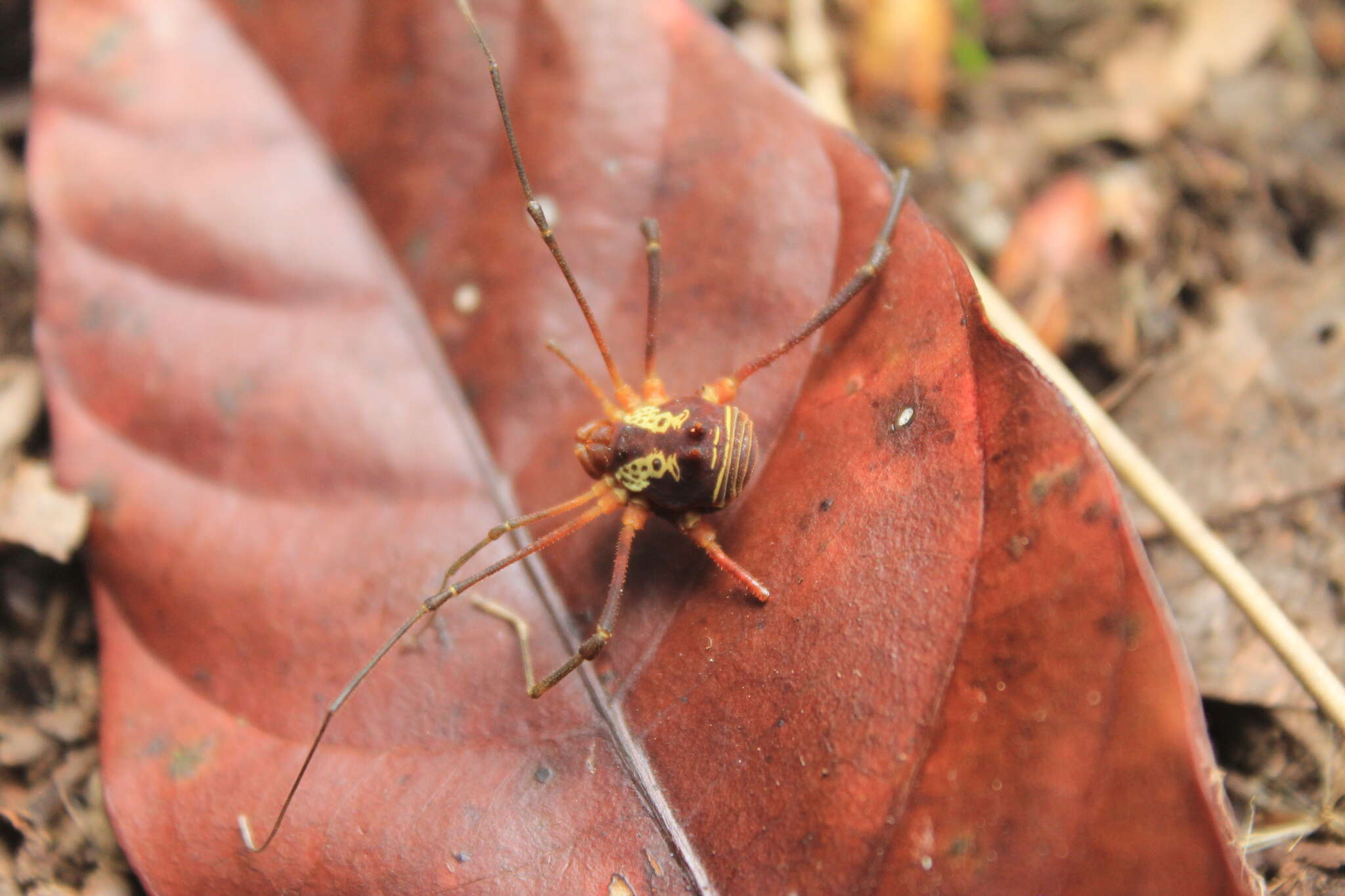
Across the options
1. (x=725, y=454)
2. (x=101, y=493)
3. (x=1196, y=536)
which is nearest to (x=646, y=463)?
(x=725, y=454)

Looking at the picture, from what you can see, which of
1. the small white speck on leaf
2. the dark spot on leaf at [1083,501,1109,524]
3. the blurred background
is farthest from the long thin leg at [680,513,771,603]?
the blurred background

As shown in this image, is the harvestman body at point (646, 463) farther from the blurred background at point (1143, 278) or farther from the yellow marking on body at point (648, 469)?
the blurred background at point (1143, 278)

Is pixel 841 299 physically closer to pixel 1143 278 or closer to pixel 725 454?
pixel 725 454

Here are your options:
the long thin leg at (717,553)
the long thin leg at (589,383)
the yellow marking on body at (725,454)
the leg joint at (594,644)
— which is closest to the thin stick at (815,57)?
the long thin leg at (589,383)

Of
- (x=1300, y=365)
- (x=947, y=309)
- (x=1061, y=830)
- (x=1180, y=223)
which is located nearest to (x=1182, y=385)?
(x=1300, y=365)

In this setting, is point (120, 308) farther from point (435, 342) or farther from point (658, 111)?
point (658, 111)

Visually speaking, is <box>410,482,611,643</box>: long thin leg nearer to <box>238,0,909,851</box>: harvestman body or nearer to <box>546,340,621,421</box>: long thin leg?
<box>238,0,909,851</box>: harvestman body

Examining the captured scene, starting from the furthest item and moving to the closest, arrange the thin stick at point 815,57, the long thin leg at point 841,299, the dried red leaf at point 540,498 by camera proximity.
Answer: the thin stick at point 815,57
the long thin leg at point 841,299
the dried red leaf at point 540,498
